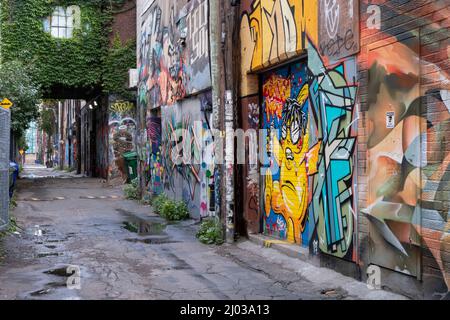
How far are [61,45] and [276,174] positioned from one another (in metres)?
19.2

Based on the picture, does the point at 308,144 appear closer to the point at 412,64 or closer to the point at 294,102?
the point at 294,102

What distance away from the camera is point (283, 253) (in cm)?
856

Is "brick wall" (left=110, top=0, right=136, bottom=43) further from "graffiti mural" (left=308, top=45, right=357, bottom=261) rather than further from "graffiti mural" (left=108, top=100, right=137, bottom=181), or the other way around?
"graffiti mural" (left=308, top=45, right=357, bottom=261)

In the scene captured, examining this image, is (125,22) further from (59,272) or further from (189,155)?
(59,272)

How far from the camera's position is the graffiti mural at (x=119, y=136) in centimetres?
2620

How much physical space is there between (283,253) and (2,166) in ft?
16.1

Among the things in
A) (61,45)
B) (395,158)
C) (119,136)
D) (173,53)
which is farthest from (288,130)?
(61,45)

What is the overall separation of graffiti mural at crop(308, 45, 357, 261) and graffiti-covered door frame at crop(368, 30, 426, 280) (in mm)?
458

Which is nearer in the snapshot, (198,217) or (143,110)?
(198,217)

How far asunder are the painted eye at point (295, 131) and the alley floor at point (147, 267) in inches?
75.0

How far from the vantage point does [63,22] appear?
84.6 ft

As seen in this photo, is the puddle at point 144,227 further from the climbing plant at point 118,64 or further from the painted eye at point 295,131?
the climbing plant at point 118,64

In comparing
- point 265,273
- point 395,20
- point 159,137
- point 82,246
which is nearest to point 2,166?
point 82,246

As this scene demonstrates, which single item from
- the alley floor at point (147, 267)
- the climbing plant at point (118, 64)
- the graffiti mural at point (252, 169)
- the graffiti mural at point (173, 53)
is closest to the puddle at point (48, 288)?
the alley floor at point (147, 267)
